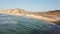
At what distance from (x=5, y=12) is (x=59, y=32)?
4652mm

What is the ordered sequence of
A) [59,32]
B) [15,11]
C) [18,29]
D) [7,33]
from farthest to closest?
[15,11], [59,32], [18,29], [7,33]

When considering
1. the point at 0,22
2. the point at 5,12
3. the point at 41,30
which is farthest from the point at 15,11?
the point at 41,30

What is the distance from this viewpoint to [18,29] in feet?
23.9

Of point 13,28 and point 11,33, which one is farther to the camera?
point 13,28

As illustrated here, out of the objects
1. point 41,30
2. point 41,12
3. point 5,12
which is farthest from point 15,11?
point 41,30

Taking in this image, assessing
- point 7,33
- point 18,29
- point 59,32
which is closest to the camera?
point 7,33

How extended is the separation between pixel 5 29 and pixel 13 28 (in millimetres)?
425

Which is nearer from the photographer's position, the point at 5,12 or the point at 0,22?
the point at 0,22

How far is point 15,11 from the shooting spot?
11.8 meters

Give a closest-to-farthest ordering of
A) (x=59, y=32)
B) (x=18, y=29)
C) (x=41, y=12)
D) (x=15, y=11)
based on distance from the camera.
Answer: (x=18, y=29), (x=59, y=32), (x=41, y=12), (x=15, y=11)

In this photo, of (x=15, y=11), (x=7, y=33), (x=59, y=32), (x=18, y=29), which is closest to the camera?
(x=7, y=33)

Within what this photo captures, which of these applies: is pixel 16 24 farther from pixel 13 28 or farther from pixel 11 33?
pixel 11 33

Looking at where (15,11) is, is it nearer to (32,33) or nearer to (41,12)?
(41,12)

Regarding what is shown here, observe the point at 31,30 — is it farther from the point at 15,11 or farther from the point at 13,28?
the point at 15,11
